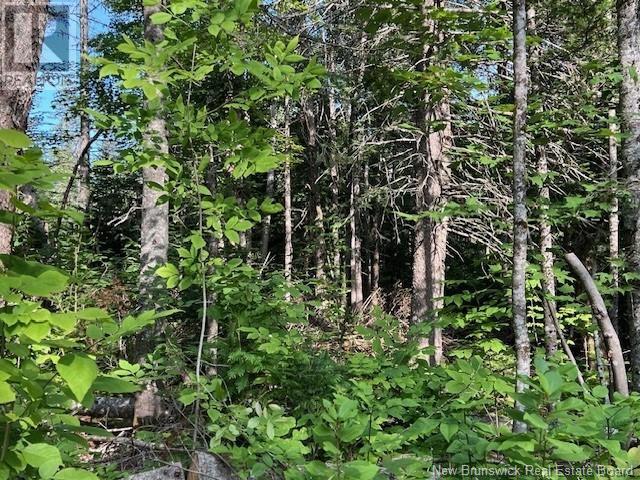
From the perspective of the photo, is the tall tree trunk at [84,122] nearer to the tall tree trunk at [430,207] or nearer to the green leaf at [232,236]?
the tall tree trunk at [430,207]

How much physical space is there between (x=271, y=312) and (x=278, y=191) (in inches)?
475

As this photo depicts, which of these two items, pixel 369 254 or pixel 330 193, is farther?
pixel 369 254

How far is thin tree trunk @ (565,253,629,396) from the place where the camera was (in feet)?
7.59

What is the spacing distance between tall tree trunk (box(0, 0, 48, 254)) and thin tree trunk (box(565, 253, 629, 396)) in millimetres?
3674

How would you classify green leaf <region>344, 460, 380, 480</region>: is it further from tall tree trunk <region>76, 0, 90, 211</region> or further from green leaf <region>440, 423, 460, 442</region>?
tall tree trunk <region>76, 0, 90, 211</region>

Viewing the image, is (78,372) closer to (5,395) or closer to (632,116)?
(5,395)

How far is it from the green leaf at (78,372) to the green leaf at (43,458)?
0.19 m

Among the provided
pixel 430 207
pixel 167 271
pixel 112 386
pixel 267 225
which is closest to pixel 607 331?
pixel 167 271

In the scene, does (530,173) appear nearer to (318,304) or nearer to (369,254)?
(318,304)

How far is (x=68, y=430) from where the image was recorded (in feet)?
4.33

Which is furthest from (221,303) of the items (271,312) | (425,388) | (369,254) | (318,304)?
(369,254)

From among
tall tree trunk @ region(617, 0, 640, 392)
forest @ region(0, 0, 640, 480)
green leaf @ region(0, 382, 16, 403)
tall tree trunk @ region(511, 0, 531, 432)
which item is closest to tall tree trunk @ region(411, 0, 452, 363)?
forest @ region(0, 0, 640, 480)

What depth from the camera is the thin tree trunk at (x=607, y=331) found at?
231 cm

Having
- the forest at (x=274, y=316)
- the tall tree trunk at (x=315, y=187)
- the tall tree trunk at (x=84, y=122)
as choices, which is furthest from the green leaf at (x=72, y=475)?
the tall tree trunk at (x=315, y=187)
